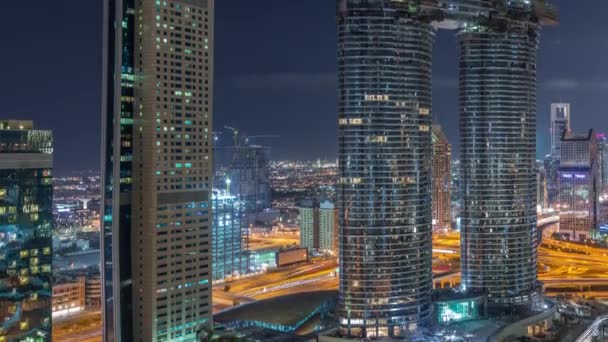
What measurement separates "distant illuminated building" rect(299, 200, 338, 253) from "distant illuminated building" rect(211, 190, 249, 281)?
1337cm

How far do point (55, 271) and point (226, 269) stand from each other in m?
16.9

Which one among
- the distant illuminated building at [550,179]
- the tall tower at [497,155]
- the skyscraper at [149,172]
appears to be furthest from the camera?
the distant illuminated building at [550,179]

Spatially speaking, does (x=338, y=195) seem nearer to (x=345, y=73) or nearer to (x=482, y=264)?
(x=345, y=73)

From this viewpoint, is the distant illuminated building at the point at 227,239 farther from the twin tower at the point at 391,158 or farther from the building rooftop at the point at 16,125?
the building rooftop at the point at 16,125

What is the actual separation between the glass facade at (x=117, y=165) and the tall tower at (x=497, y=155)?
84.8 ft

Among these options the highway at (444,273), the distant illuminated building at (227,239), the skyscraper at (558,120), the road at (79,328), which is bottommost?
the road at (79,328)

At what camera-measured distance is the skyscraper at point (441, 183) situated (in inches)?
3900

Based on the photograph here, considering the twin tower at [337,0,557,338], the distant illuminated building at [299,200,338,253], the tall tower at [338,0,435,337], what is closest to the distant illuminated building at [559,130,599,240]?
the distant illuminated building at [299,200,338,253]

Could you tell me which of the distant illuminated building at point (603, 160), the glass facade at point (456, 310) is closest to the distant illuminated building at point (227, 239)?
the glass facade at point (456, 310)

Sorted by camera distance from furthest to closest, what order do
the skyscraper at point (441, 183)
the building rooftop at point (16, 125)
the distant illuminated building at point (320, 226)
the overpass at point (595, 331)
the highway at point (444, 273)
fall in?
the skyscraper at point (441, 183) < the distant illuminated building at point (320, 226) < the highway at point (444, 273) < the overpass at point (595, 331) < the building rooftop at point (16, 125)

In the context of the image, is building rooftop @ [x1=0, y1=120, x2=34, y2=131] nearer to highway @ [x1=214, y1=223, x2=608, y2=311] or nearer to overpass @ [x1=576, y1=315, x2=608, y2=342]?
highway @ [x1=214, y1=223, x2=608, y2=311]

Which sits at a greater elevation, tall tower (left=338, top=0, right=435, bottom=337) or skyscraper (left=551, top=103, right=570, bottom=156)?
skyscraper (left=551, top=103, right=570, bottom=156)

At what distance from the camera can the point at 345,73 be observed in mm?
41094

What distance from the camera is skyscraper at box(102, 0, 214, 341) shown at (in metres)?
33.3
